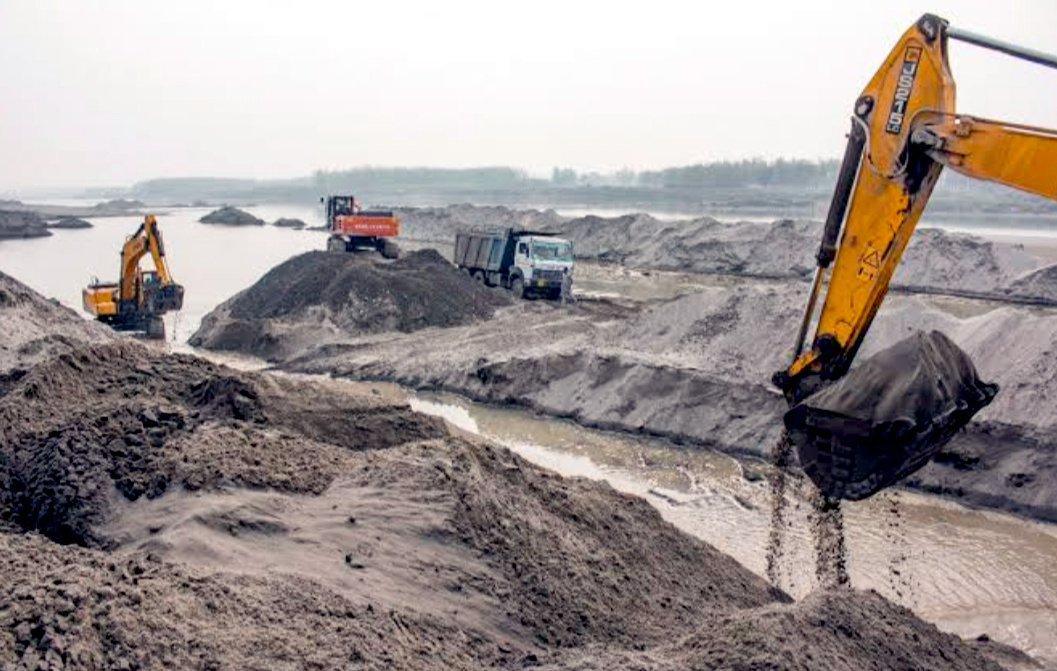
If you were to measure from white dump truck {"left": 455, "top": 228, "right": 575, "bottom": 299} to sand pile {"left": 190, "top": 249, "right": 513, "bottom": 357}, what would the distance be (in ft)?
3.21

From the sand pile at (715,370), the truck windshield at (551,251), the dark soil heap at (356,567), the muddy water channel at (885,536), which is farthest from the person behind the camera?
the truck windshield at (551,251)

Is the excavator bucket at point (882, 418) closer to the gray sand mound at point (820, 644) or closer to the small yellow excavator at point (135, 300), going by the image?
the gray sand mound at point (820, 644)

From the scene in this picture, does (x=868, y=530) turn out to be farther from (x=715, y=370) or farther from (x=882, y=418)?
(x=715, y=370)

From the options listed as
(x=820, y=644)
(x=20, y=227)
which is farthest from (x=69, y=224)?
(x=820, y=644)

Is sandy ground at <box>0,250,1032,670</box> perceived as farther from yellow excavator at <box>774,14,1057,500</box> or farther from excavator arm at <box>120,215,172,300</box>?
excavator arm at <box>120,215,172,300</box>

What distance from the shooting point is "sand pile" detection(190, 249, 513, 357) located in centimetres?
2142

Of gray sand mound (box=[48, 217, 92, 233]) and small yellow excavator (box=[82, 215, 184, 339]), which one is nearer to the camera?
small yellow excavator (box=[82, 215, 184, 339])

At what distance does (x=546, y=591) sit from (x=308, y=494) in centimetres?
239

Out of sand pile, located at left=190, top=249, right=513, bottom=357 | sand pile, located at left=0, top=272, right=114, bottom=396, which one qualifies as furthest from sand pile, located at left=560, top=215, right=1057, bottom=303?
sand pile, located at left=0, top=272, right=114, bottom=396

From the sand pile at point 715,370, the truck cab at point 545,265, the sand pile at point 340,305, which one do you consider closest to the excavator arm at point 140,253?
the sand pile at point 340,305

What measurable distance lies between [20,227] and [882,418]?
59.7 m

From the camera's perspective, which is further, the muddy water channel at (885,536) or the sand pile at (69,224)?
the sand pile at (69,224)

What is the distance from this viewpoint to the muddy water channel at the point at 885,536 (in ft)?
29.7

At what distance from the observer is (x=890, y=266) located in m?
8.45
